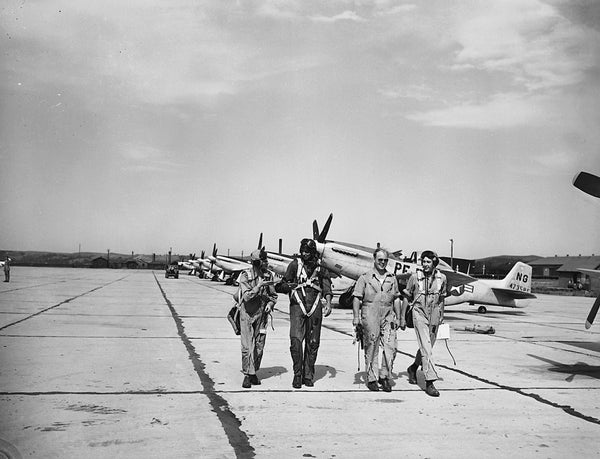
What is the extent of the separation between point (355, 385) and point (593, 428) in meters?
2.99

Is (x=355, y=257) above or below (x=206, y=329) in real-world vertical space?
above

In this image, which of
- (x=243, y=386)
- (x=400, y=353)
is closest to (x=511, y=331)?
(x=400, y=353)

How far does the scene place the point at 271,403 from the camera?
6.41 m

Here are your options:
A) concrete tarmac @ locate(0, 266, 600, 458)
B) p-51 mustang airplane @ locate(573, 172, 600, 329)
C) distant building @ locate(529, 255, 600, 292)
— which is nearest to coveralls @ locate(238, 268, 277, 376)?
concrete tarmac @ locate(0, 266, 600, 458)

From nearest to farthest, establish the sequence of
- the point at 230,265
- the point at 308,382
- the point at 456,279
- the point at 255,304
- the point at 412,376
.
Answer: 1. the point at 308,382
2. the point at 255,304
3. the point at 412,376
4. the point at 456,279
5. the point at 230,265

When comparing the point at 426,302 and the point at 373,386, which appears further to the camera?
the point at 426,302

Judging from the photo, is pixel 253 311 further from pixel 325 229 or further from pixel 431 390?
pixel 325 229

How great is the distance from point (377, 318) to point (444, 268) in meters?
12.0

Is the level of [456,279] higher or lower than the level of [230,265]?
higher

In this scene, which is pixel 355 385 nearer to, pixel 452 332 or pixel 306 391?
pixel 306 391

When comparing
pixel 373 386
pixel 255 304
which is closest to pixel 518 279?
pixel 373 386

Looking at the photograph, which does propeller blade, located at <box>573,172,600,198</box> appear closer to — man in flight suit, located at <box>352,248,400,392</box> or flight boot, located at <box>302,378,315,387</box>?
man in flight suit, located at <box>352,248,400,392</box>

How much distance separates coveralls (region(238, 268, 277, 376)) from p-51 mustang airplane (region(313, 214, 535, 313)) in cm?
1208

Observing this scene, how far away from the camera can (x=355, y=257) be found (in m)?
21.5
